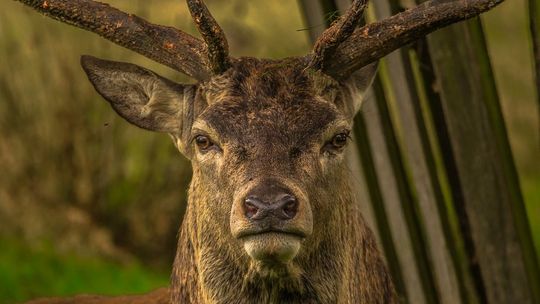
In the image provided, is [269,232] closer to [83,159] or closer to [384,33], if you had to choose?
[384,33]

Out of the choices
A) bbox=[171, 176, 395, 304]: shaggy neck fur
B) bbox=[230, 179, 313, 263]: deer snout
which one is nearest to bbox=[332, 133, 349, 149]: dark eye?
bbox=[171, 176, 395, 304]: shaggy neck fur

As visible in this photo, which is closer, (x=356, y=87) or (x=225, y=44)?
(x=225, y=44)

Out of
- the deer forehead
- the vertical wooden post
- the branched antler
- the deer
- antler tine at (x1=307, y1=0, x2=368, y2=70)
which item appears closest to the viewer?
the deer

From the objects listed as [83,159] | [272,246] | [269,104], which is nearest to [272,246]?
[272,246]

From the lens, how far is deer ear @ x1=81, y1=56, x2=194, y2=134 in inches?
275

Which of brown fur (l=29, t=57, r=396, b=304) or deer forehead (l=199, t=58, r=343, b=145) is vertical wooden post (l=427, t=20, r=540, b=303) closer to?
brown fur (l=29, t=57, r=396, b=304)

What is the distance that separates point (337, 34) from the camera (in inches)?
255

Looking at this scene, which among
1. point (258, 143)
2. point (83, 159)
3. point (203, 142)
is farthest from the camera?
point (83, 159)

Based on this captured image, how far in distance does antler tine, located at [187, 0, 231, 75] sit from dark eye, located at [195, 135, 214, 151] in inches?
14.4

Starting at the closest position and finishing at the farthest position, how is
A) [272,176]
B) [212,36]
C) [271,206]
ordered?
[271,206] → [272,176] → [212,36]

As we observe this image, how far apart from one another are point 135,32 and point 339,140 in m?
1.20

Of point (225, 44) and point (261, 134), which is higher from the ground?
point (225, 44)

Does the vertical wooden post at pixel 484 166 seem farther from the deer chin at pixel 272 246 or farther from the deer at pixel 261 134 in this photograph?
the deer chin at pixel 272 246

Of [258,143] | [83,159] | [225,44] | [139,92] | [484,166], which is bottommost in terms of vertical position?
[484,166]
